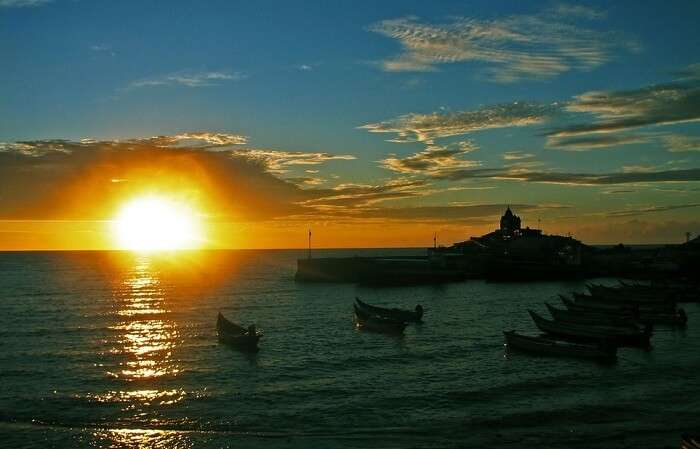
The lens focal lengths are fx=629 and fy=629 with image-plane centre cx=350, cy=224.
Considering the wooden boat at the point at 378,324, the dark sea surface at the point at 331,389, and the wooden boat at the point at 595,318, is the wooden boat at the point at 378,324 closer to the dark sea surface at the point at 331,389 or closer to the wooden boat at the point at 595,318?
the dark sea surface at the point at 331,389

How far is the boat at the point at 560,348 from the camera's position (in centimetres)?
5259

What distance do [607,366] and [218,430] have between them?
32934 millimetres

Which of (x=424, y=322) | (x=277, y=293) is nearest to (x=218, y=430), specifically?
(x=424, y=322)

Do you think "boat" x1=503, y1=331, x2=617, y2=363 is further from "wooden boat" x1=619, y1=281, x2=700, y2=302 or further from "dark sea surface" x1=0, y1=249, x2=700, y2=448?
"wooden boat" x1=619, y1=281, x2=700, y2=302

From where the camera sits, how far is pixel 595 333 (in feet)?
203

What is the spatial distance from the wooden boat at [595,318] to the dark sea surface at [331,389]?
354 centimetres

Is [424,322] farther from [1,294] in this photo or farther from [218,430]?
[1,294]

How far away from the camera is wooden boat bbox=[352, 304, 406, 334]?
70.1 m

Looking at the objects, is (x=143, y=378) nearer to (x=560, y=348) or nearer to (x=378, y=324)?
(x=378, y=324)

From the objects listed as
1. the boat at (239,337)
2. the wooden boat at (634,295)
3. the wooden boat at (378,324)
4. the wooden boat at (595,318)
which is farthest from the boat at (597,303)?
the boat at (239,337)

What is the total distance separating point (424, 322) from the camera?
8088cm

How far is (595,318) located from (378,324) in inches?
962

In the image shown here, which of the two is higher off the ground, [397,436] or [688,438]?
[688,438]

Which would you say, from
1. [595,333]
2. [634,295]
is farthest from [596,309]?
[595,333]
